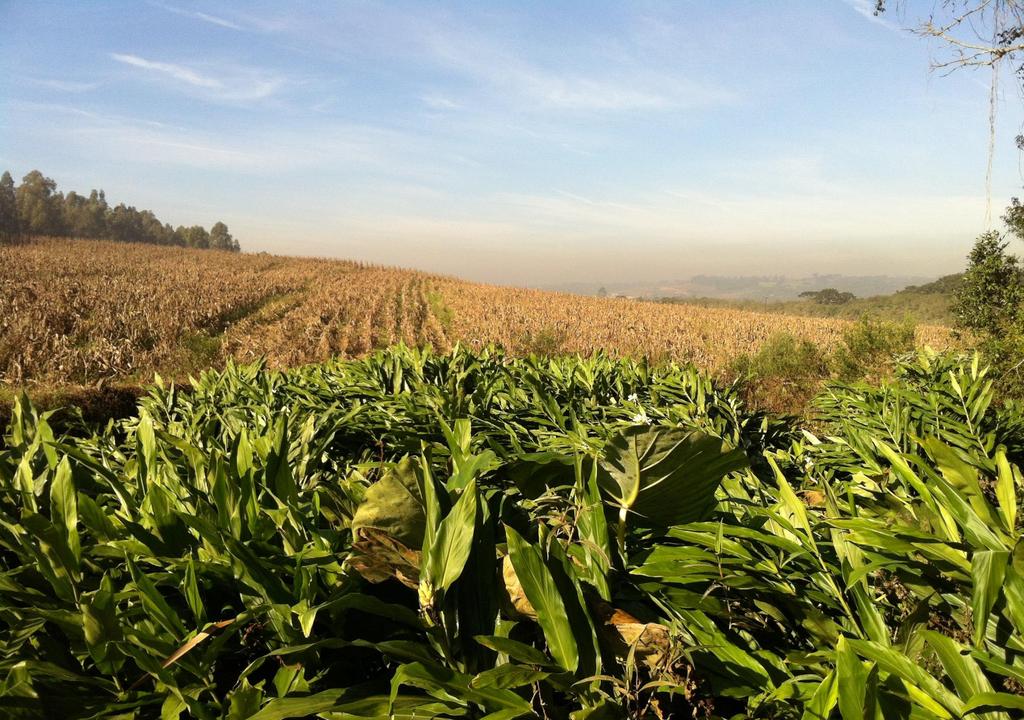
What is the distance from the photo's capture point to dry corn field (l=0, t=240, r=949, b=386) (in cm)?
1611

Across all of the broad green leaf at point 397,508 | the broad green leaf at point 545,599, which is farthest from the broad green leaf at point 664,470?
the broad green leaf at point 397,508

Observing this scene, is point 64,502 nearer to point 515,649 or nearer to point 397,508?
point 397,508

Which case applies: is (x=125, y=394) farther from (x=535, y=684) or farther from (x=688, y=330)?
(x=688, y=330)

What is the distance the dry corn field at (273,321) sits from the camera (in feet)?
52.9

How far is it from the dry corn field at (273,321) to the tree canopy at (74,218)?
1650 inches

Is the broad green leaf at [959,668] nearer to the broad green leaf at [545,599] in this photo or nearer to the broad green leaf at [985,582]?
the broad green leaf at [985,582]

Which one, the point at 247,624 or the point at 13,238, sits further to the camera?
the point at 13,238

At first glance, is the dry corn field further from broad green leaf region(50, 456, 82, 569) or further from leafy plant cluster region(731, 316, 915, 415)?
broad green leaf region(50, 456, 82, 569)

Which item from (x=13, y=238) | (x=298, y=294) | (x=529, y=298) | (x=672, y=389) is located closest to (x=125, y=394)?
(x=672, y=389)

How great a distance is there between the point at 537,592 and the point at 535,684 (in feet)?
0.40

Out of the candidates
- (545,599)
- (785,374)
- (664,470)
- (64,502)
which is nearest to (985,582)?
(664,470)

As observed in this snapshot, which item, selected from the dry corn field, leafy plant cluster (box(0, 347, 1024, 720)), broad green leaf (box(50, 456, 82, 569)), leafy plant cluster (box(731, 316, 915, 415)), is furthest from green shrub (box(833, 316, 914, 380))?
broad green leaf (box(50, 456, 82, 569))

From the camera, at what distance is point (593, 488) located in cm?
90

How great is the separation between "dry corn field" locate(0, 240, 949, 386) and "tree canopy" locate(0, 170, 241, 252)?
137 feet
